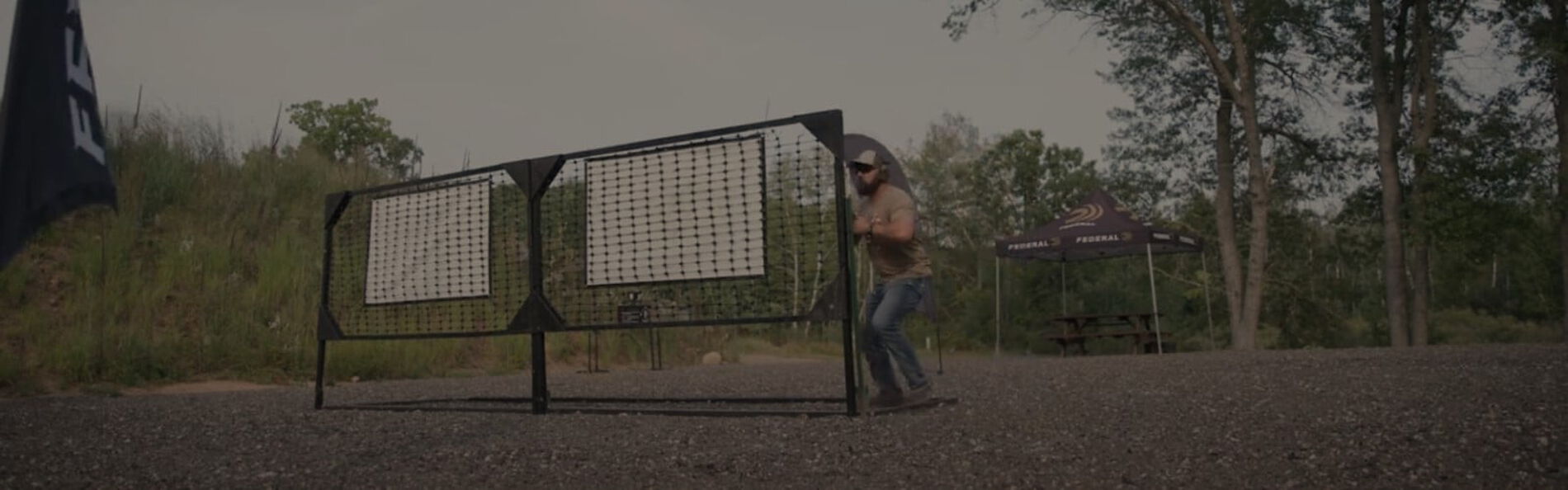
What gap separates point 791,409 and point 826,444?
1.83 m

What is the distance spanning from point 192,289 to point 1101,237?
14.1 m

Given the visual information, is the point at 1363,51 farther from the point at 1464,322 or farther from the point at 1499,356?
the point at 1464,322

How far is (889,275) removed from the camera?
261 inches

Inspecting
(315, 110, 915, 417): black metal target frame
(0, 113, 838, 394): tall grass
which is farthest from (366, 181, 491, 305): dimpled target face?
(0, 113, 838, 394): tall grass

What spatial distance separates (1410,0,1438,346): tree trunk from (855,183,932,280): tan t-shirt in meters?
16.0

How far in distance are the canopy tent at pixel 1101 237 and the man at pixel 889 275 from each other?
12.0 meters

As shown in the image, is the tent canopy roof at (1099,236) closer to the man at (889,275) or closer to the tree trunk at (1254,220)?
the tree trunk at (1254,220)

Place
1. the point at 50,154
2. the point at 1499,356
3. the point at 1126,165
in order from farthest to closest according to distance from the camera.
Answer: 1. the point at 1126,165
2. the point at 1499,356
3. the point at 50,154

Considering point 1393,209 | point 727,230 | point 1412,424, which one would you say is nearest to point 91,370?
point 727,230

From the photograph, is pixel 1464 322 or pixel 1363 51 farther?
pixel 1464 322

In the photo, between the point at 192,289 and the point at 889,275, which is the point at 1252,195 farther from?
the point at 192,289

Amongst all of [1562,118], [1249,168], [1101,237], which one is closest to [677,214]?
[1101,237]

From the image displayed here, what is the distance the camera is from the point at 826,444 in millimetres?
4848

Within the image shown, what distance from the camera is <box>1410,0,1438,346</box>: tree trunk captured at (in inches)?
747
